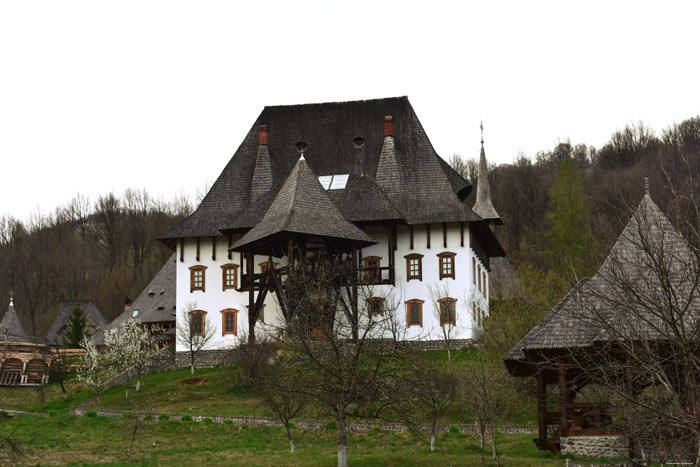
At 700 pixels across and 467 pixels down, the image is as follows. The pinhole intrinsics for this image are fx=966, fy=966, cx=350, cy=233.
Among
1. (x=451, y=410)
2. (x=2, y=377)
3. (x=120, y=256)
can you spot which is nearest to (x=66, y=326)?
(x=120, y=256)

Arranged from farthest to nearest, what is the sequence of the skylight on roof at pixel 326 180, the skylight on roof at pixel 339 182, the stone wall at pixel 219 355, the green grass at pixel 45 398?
the skylight on roof at pixel 326 180 → the skylight on roof at pixel 339 182 → the stone wall at pixel 219 355 → the green grass at pixel 45 398

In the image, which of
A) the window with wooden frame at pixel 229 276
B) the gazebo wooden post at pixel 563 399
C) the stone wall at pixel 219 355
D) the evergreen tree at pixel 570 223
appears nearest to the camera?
the gazebo wooden post at pixel 563 399

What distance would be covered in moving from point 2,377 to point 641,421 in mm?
33539

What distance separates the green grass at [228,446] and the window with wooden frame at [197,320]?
12926 millimetres

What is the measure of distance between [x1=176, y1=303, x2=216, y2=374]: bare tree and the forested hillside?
32.0 metres

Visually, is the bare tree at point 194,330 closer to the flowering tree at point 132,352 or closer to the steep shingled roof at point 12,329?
the flowering tree at point 132,352

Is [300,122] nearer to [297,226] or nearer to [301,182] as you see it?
[301,182]

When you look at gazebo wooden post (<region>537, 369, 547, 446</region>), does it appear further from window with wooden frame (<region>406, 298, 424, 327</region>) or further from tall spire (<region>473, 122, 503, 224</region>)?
tall spire (<region>473, 122, 503, 224</region>)

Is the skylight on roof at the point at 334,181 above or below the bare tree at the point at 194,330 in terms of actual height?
above

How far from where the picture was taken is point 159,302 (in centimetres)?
5262

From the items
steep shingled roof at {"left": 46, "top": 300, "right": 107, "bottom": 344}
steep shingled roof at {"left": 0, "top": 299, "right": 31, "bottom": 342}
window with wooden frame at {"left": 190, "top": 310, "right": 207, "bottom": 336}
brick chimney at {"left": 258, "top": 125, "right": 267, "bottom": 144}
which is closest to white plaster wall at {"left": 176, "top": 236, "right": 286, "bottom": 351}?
window with wooden frame at {"left": 190, "top": 310, "right": 207, "bottom": 336}

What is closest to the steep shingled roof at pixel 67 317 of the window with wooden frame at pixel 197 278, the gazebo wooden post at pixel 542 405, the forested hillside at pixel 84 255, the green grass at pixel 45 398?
the forested hillside at pixel 84 255

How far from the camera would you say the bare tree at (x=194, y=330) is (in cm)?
4297

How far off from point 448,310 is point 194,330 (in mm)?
11649
